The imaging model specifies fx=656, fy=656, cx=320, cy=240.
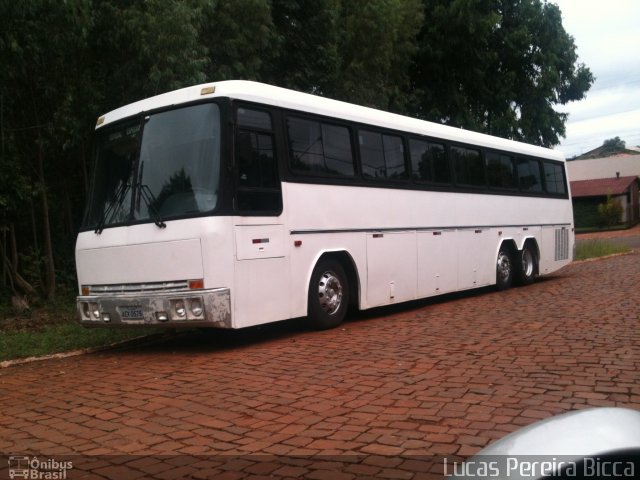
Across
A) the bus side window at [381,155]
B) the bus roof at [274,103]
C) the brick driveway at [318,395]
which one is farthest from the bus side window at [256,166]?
the bus side window at [381,155]

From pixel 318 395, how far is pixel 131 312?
3.19 metres

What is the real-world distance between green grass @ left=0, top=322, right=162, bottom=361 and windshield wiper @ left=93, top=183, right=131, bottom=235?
1734 millimetres

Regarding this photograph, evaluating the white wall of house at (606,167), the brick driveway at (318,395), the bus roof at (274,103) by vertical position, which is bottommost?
the brick driveway at (318,395)

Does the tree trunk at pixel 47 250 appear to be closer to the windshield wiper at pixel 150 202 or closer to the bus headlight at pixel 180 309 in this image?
the windshield wiper at pixel 150 202

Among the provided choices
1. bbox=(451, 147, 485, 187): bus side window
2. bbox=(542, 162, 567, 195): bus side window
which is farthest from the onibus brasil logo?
bbox=(542, 162, 567, 195): bus side window

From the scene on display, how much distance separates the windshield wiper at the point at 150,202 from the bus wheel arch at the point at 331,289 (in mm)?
2301

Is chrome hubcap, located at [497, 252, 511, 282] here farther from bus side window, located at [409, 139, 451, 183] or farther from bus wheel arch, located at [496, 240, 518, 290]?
bus side window, located at [409, 139, 451, 183]

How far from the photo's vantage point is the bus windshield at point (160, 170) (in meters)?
7.95

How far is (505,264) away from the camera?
48.8ft

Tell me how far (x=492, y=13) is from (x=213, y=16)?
13730 millimetres

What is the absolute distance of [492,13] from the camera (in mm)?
23516

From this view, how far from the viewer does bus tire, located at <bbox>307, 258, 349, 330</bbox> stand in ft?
30.4

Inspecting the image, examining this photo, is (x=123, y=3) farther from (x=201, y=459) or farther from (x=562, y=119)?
(x=562, y=119)

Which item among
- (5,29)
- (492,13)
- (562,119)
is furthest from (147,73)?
(562,119)
